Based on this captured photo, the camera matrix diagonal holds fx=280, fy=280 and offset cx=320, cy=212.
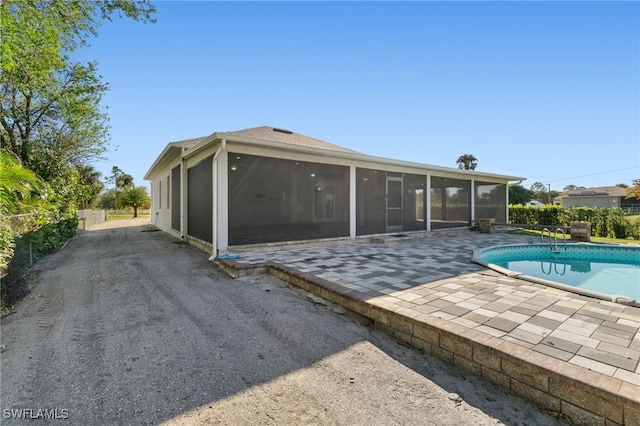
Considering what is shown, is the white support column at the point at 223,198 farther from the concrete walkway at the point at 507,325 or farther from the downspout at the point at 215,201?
the concrete walkway at the point at 507,325

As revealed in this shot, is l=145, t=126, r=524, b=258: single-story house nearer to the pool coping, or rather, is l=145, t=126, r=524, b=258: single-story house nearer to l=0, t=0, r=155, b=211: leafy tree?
l=0, t=0, r=155, b=211: leafy tree

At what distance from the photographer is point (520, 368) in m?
1.99

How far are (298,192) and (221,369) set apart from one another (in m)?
9.75

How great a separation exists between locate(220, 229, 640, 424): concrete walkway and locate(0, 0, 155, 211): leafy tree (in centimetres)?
666

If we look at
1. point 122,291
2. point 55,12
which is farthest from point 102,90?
point 122,291

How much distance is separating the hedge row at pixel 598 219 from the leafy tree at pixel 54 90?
53.3ft

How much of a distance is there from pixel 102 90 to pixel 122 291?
994cm

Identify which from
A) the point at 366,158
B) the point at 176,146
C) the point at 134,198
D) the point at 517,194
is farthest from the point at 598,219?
the point at 134,198

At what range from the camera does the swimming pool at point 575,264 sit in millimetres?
5141

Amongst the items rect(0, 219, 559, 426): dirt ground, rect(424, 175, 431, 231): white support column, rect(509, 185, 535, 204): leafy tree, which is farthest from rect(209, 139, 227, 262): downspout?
rect(509, 185, 535, 204): leafy tree

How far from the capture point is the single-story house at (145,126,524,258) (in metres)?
6.70

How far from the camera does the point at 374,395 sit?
6.48 feet

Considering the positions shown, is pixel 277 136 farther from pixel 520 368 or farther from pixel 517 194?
pixel 517 194

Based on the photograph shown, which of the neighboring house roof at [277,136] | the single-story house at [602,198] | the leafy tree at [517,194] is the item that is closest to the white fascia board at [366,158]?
the neighboring house roof at [277,136]
